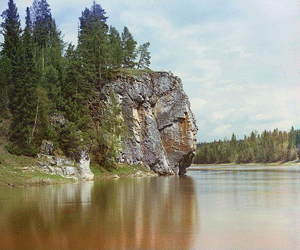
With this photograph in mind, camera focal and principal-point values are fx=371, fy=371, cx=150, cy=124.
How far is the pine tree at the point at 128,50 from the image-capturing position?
8412 cm

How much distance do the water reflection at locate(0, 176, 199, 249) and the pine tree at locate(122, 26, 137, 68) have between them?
61.7m

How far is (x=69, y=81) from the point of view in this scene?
199 feet

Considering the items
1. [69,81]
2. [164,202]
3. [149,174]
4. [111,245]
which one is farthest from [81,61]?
[111,245]

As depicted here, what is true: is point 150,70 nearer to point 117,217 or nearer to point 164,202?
point 164,202

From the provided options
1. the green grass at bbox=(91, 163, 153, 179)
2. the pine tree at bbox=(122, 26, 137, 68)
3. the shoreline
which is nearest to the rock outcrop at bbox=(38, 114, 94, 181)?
the green grass at bbox=(91, 163, 153, 179)

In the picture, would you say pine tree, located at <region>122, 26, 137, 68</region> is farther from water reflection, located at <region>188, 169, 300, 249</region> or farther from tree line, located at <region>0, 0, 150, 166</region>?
water reflection, located at <region>188, 169, 300, 249</region>

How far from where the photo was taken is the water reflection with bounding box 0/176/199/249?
45.1 feet

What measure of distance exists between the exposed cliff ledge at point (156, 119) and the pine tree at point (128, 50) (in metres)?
11.4

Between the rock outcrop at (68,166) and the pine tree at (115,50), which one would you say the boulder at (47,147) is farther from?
the pine tree at (115,50)

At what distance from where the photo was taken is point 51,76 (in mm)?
56906

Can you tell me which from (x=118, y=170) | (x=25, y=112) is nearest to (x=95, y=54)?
(x=118, y=170)

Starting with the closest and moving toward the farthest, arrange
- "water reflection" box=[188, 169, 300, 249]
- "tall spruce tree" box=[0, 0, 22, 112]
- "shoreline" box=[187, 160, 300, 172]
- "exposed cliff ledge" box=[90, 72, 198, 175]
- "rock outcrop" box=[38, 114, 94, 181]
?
"water reflection" box=[188, 169, 300, 249]
"rock outcrop" box=[38, 114, 94, 181]
"tall spruce tree" box=[0, 0, 22, 112]
"exposed cliff ledge" box=[90, 72, 198, 175]
"shoreline" box=[187, 160, 300, 172]

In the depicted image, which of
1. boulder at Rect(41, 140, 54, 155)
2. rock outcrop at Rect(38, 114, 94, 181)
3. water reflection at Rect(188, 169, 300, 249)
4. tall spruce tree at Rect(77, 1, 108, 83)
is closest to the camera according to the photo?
water reflection at Rect(188, 169, 300, 249)

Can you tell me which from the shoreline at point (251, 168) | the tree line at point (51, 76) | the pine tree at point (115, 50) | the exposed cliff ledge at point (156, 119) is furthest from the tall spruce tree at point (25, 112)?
the shoreline at point (251, 168)
